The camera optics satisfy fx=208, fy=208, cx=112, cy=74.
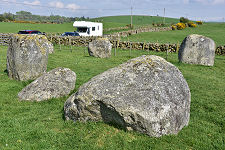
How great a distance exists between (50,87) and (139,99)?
14.2 feet

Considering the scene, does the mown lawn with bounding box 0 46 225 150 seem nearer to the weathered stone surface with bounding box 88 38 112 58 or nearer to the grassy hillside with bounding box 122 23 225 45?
the weathered stone surface with bounding box 88 38 112 58

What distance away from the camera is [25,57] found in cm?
1086

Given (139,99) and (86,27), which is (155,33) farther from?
(139,99)

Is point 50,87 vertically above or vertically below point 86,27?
below

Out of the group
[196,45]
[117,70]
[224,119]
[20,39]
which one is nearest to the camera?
[117,70]

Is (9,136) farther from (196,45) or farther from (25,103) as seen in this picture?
(196,45)

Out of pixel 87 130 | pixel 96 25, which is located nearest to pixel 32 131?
pixel 87 130

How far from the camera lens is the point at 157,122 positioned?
532cm

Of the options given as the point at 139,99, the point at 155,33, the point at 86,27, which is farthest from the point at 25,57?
the point at 155,33

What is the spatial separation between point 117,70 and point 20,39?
23.1 feet

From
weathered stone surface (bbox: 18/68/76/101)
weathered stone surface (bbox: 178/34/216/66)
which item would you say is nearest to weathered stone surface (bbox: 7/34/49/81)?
weathered stone surface (bbox: 18/68/76/101)

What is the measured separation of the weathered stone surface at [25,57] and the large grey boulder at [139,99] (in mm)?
5657

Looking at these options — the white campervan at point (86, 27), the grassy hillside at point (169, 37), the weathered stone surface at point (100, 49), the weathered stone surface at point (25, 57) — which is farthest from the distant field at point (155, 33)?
the weathered stone surface at point (25, 57)

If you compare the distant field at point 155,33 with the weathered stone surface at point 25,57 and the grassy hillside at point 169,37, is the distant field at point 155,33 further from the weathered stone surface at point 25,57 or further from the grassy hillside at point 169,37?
the weathered stone surface at point 25,57
